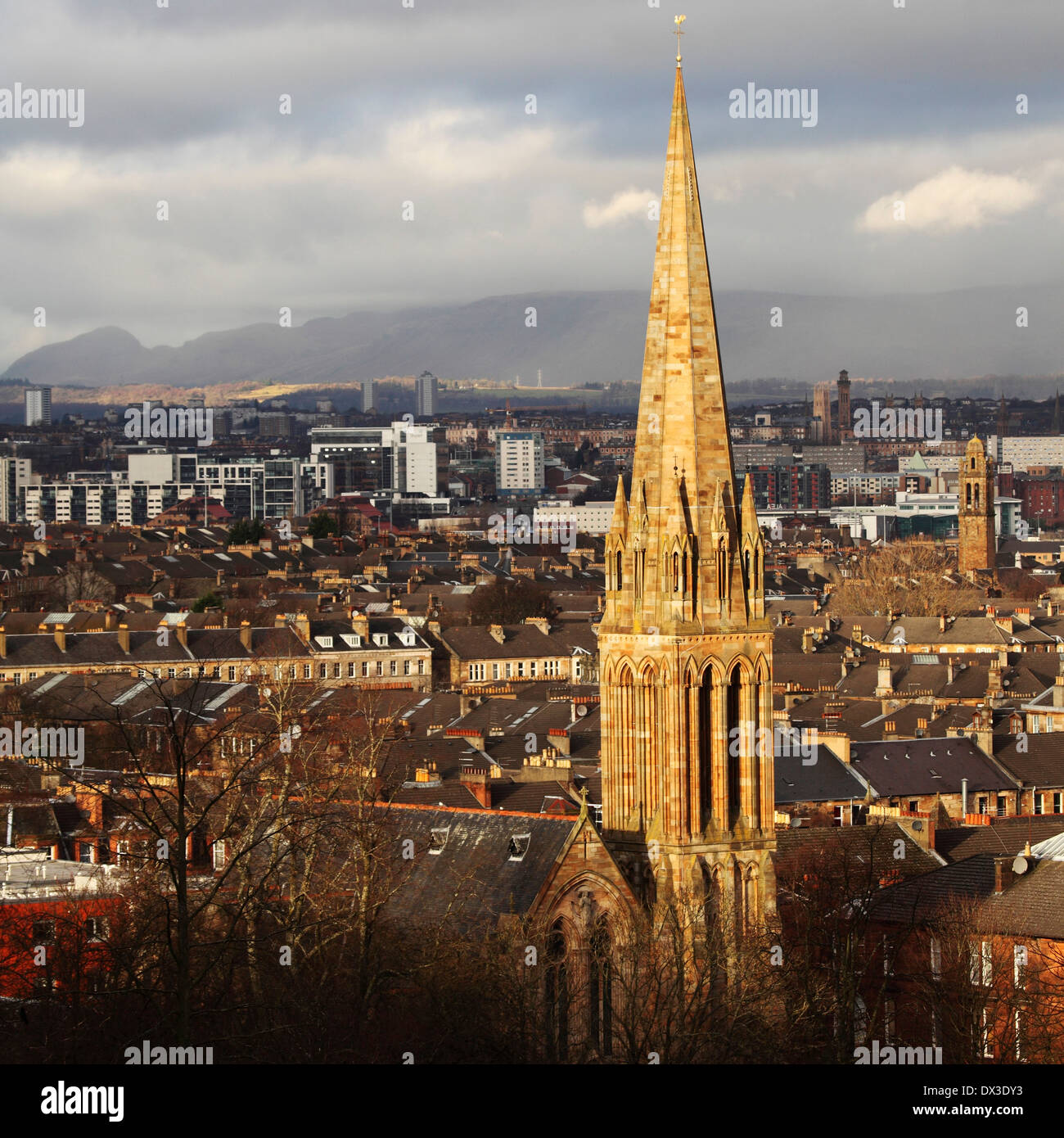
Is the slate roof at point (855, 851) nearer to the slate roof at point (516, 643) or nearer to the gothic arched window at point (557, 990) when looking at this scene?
the gothic arched window at point (557, 990)

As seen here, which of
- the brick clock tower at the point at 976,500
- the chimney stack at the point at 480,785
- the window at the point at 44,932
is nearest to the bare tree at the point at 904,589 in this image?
the brick clock tower at the point at 976,500

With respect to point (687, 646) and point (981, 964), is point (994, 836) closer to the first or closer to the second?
point (981, 964)

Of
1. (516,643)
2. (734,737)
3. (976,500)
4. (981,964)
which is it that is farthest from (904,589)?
(734,737)

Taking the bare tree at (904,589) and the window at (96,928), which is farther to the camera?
the bare tree at (904,589)

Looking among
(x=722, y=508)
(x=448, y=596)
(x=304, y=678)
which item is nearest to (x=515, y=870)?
(x=722, y=508)

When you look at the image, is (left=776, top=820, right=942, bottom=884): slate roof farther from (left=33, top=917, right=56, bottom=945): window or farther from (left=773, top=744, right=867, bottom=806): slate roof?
(left=33, top=917, right=56, bottom=945): window

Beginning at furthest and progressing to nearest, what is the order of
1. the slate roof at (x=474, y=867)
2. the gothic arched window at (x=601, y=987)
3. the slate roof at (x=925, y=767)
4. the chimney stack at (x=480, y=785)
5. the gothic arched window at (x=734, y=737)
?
the slate roof at (x=925, y=767), the chimney stack at (x=480, y=785), the slate roof at (x=474, y=867), the gothic arched window at (x=734, y=737), the gothic arched window at (x=601, y=987)

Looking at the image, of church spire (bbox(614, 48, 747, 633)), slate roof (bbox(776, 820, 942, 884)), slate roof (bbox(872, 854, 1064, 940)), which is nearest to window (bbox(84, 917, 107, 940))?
church spire (bbox(614, 48, 747, 633))
